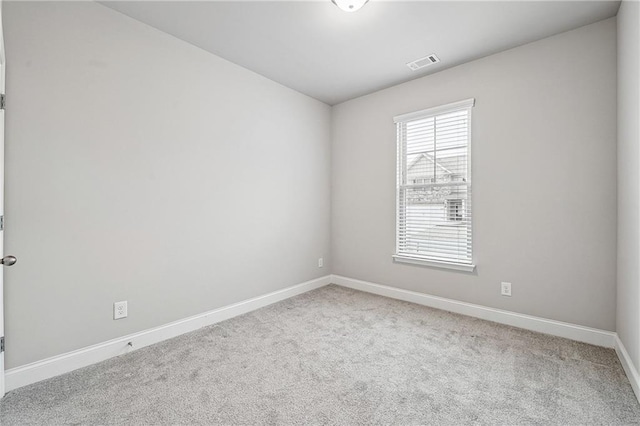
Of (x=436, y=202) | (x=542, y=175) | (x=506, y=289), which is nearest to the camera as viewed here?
(x=542, y=175)

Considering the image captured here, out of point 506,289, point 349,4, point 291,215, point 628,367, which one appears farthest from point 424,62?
point 628,367

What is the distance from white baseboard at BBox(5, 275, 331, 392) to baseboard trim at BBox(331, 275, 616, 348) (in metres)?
1.48

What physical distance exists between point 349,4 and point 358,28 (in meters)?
0.43

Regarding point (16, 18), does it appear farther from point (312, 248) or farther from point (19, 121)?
point (312, 248)

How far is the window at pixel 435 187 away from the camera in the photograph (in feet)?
10.4

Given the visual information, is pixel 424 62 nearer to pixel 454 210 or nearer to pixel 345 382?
pixel 454 210

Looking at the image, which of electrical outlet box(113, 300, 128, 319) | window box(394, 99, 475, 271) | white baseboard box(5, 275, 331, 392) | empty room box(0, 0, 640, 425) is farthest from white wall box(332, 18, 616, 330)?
electrical outlet box(113, 300, 128, 319)

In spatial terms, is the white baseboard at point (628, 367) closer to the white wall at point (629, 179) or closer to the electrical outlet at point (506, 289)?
the white wall at point (629, 179)

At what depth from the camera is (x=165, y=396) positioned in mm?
1773

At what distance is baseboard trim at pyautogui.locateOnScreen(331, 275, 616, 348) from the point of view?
7.96 ft

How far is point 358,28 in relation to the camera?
8.24 ft

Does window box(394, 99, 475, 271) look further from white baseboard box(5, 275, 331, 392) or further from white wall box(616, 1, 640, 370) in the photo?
white baseboard box(5, 275, 331, 392)

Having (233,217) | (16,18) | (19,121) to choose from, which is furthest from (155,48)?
(233,217)

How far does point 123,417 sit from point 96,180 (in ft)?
5.29
